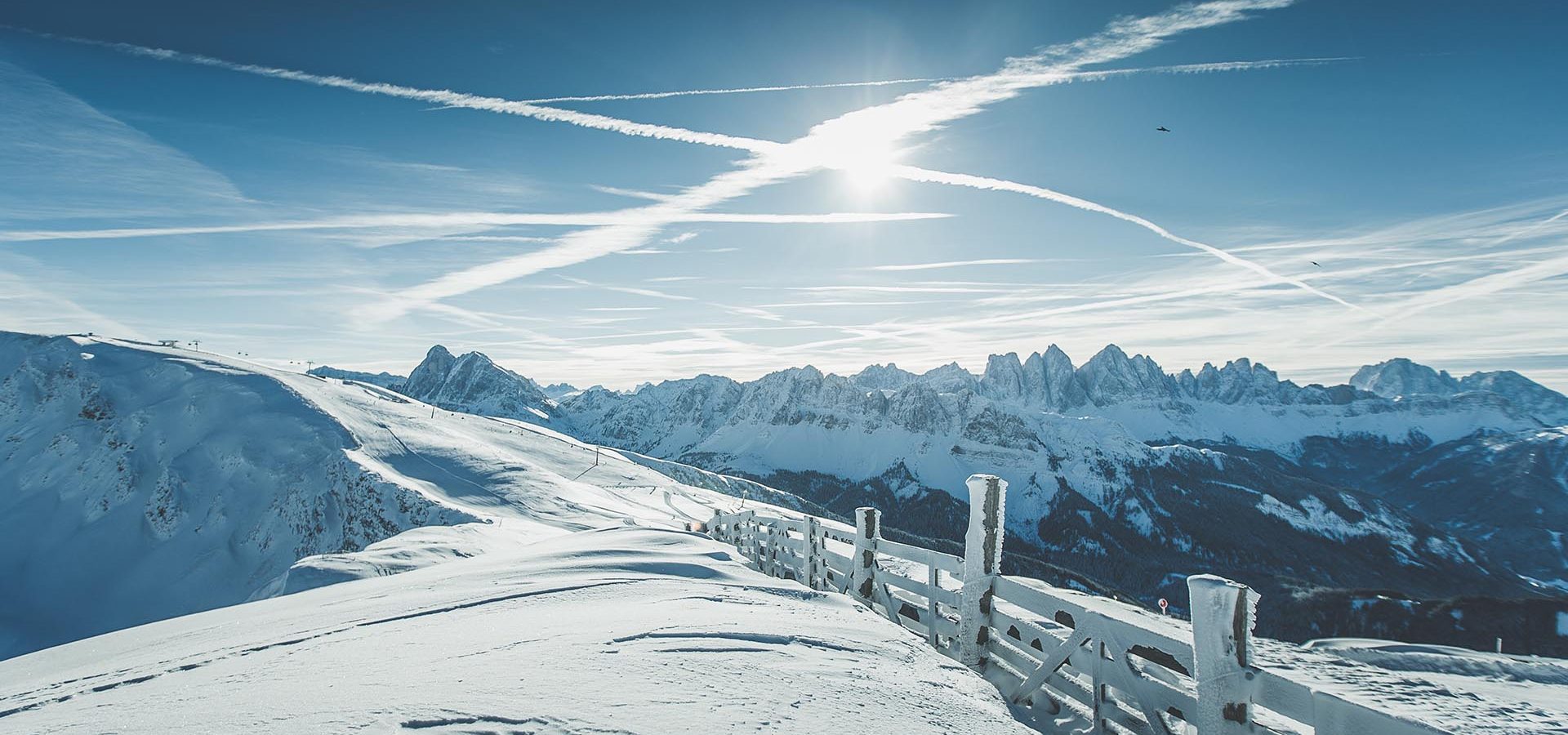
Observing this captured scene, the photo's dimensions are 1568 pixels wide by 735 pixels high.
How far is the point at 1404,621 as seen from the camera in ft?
241

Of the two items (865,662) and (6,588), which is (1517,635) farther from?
(6,588)

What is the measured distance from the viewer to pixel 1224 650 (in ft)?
17.0

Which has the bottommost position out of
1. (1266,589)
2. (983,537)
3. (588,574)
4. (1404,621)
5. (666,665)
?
(1266,589)

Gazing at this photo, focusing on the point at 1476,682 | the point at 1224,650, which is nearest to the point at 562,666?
the point at 1224,650

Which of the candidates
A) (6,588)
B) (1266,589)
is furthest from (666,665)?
(1266,589)

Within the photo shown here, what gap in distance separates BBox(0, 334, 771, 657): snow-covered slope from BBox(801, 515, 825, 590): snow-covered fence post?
19.5 meters

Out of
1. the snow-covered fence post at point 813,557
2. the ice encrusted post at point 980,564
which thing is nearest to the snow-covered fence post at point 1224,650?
the ice encrusted post at point 980,564

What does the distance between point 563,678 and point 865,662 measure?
2.81 metres

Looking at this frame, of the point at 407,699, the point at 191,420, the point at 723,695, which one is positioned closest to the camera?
the point at 407,699

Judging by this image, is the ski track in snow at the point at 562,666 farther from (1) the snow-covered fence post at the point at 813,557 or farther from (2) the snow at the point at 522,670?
(1) the snow-covered fence post at the point at 813,557

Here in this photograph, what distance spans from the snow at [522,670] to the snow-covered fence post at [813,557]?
3.91 meters

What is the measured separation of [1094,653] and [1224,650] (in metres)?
1.55

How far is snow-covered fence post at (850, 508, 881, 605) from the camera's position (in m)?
11.8

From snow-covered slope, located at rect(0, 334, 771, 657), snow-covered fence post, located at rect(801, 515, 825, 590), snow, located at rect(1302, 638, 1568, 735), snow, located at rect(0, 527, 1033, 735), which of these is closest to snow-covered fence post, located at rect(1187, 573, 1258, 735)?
snow, located at rect(0, 527, 1033, 735)
